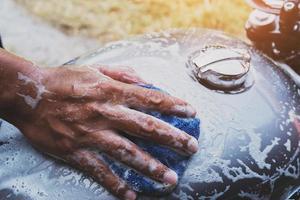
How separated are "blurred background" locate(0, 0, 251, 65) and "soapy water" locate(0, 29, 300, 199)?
7.94 feet

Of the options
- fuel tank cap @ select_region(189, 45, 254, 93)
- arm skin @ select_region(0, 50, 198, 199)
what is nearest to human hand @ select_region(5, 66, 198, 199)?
arm skin @ select_region(0, 50, 198, 199)

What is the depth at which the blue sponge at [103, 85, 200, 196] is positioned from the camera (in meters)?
1.41

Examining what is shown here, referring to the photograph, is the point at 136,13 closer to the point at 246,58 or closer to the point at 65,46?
the point at 65,46

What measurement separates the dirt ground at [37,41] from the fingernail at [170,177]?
2.72m

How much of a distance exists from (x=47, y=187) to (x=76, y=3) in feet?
11.0

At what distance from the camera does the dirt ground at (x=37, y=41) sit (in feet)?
13.2

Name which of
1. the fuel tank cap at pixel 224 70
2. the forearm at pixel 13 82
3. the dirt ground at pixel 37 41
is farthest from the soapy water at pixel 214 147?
the dirt ground at pixel 37 41

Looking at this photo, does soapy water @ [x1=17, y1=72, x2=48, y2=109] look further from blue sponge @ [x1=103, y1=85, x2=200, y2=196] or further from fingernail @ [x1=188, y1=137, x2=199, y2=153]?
fingernail @ [x1=188, y1=137, x2=199, y2=153]

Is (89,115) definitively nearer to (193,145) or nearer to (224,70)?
(193,145)

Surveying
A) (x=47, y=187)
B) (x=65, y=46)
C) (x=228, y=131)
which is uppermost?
(x=228, y=131)

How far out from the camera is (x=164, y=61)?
1.73m

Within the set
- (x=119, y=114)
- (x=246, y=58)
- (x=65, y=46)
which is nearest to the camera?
(x=119, y=114)

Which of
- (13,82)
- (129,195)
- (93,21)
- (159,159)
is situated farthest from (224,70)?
(93,21)

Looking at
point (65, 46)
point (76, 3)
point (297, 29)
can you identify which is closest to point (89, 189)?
point (297, 29)
